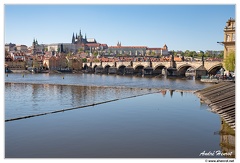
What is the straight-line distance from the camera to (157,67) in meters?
69.5

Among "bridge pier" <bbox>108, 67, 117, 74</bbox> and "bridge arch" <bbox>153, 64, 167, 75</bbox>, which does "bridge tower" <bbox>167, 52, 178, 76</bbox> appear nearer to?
"bridge arch" <bbox>153, 64, 167, 75</bbox>

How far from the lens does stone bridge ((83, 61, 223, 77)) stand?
5497cm

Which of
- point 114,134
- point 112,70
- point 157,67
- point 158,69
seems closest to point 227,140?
point 114,134

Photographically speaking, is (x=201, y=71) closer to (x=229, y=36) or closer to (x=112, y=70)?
(x=229, y=36)

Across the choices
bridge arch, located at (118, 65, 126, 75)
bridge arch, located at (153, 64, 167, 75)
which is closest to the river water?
bridge arch, located at (153, 64, 167, 75)

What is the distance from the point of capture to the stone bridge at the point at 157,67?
5497cm

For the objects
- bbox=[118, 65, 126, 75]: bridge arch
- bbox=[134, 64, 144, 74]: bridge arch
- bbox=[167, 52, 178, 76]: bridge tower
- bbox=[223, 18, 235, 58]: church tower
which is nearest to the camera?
bbox=[223, 18, 235, 58]: church tower

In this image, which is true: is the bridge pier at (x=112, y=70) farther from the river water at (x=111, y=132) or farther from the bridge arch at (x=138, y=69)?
the river water at (x=111, y=132)

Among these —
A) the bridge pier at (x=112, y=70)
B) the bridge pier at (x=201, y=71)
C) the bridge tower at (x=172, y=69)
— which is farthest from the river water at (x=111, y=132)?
the bridge pier at (x=112, y=70)

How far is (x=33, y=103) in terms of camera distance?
67.6 ft

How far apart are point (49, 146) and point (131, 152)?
244cm

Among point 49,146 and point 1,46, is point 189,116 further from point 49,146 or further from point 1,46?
point 1,46

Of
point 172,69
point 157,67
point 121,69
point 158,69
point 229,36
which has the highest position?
point 229,36

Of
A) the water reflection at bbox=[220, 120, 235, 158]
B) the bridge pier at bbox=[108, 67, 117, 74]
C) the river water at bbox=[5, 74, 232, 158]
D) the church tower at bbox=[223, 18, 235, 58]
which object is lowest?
the bridge pier at bbox=[108, 67, 117, 74]
